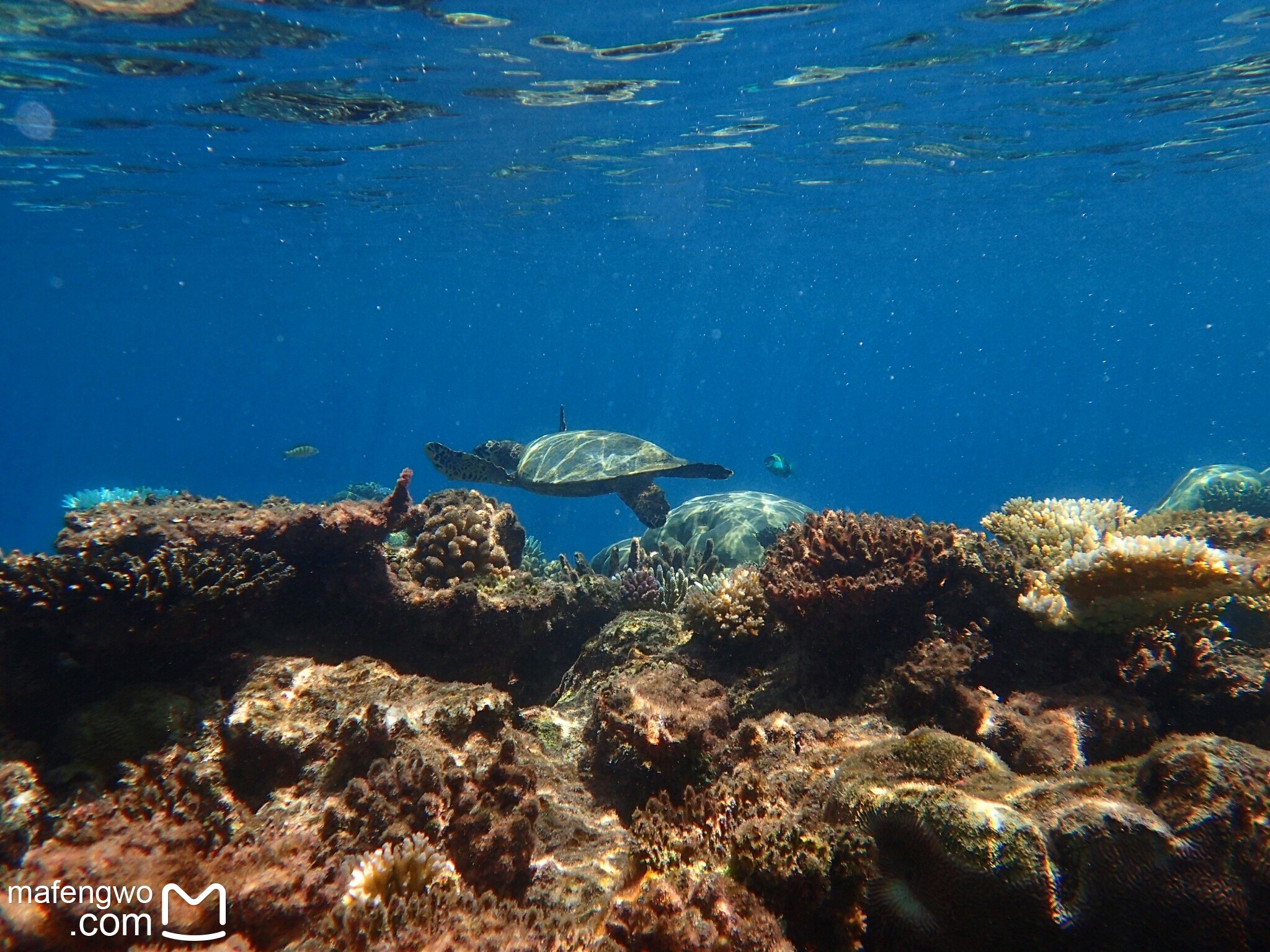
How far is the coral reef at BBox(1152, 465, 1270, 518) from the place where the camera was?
11.5m

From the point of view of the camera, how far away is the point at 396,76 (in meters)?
15.4

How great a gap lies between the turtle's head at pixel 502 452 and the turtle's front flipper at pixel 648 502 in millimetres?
2428

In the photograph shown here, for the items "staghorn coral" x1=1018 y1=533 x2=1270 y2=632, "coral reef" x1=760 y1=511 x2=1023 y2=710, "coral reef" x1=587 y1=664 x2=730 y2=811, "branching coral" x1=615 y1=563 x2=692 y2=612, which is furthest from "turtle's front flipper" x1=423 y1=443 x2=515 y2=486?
"staghorn coral" x1=1018 y1=533 x2=1270 y2=632

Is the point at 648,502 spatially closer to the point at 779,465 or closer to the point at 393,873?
the point at 779,465

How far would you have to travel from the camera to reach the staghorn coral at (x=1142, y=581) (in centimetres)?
405

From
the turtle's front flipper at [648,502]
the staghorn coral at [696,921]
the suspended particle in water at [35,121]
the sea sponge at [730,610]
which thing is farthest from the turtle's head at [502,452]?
the suspended particle in water at [35,121]

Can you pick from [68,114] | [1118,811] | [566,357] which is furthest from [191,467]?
[1118,811]

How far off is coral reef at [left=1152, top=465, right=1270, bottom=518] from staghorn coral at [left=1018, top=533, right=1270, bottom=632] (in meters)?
8.94

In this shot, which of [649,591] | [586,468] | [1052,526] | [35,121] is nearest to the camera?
[1052,526]

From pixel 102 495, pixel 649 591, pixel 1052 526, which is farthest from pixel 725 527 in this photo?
pixel 102 495

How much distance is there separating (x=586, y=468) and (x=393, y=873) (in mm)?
8473

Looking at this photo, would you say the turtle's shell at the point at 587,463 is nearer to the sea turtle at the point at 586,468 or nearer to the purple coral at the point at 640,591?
the sea turtle at the point at 586,468

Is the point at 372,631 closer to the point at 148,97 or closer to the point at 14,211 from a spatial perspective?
the point at 148,97

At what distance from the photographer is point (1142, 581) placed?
416 centimetres
